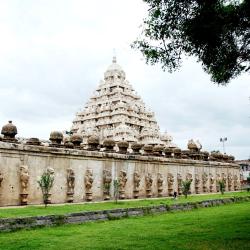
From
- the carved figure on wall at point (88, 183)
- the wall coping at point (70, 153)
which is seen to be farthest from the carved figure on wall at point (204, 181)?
the carved figure on wall at point (88, 183)

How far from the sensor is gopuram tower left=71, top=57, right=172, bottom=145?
155 feet

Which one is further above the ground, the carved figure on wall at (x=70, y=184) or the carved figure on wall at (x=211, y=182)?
the carved figure on wall at (x=211, y=182)

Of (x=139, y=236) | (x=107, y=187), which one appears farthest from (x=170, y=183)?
(x=139, y=236)

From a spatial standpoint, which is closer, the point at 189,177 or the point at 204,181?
the point at 189,177

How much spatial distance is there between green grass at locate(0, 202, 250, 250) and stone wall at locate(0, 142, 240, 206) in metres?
4.59

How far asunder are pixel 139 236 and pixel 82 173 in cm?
984

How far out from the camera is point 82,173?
20078mm

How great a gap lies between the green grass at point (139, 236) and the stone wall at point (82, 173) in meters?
4.59

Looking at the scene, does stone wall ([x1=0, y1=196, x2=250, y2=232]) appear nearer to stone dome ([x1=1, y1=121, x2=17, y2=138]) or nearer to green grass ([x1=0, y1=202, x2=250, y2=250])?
green grass ([x1=0, y1=202, x2=250, y2=250])

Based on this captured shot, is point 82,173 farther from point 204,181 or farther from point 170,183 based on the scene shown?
A: point 204,181

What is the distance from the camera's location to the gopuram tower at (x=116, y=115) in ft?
155

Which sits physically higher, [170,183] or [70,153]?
[70,153]

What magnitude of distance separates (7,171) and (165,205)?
689cm

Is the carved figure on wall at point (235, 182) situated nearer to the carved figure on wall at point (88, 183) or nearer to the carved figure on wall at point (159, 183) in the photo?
the carved figure on wall at point (159, 183)
